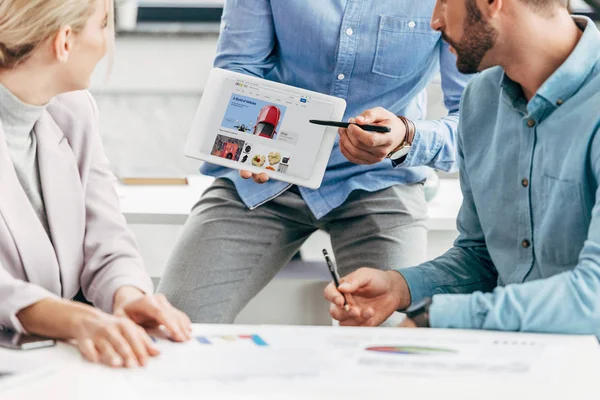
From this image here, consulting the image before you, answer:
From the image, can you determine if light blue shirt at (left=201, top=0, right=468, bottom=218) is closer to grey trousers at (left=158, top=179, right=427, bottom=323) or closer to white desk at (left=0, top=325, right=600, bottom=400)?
grey trousers at (left=158, top=179, right=427, bottom=323)

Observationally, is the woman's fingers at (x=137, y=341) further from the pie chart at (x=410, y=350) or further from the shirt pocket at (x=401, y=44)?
the shirt pocket at (x=401, y=44)

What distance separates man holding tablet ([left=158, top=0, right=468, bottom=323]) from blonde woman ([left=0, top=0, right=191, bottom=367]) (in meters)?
0.35

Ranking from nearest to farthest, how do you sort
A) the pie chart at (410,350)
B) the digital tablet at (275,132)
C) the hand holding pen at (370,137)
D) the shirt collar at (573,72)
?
the pie chart at (410,350)
the shirt collar at (573,72)
the hand holding pen at (370,137)
the digital tablet at (275,132)

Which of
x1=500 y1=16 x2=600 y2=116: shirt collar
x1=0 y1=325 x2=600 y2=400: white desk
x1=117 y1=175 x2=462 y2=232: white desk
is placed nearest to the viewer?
x1=0 y1=325 x2=600 y2=400: white desk

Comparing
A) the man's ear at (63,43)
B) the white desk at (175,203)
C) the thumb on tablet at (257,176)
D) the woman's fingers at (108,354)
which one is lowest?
the white desk at (175,203)

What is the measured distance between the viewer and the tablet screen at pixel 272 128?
1.72 metres

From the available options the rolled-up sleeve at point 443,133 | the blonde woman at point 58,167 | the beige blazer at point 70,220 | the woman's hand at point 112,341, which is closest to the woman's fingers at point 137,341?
the woman's hand at point 112,341

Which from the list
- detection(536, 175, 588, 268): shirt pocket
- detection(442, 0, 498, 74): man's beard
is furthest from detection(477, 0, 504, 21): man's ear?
detection(536, 175, 588, 268): shirt pocket

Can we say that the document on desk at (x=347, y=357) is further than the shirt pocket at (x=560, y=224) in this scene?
No

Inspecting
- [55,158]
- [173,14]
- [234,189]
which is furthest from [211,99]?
[173,14]

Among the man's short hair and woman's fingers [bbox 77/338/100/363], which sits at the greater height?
the man's short hair

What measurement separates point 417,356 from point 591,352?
0.67ft

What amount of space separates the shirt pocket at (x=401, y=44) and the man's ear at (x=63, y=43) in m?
0.65

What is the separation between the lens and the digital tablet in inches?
67.9
